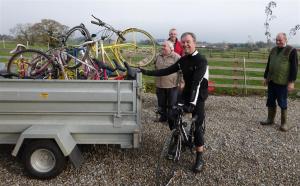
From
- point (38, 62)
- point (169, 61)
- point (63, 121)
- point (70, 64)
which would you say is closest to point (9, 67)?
point (38, 62)

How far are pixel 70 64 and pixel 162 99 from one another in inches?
81.3

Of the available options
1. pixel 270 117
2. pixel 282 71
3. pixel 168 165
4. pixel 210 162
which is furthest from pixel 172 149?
pixel 270 117

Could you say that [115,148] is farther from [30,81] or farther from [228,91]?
[228,91]

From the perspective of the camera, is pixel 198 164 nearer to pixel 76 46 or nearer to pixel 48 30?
pixel 76 46

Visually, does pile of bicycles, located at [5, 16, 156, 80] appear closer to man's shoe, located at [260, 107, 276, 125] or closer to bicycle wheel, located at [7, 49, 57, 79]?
bicycle wheel, located at [7, 49, 57, 79]

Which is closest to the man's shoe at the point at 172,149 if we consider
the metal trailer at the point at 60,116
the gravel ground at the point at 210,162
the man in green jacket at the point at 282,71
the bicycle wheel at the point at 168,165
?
the bicycle wheel at the point at 168,165

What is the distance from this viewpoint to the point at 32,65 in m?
4.87

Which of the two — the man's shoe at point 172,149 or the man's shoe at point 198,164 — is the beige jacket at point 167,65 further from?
the man's shoe at point 198,164

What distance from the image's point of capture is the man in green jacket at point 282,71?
6027 millimetres

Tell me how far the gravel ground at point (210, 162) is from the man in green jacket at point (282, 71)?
0.72m

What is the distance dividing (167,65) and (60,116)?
2.51m

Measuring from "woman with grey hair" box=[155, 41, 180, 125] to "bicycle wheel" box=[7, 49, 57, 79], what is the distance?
6.63ft

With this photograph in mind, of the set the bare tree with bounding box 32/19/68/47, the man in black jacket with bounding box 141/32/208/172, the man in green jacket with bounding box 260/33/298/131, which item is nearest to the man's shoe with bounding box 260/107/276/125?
the man in green jacket with bounding box 260/33/298/131

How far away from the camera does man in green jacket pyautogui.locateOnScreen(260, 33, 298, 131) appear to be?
19.8ft
